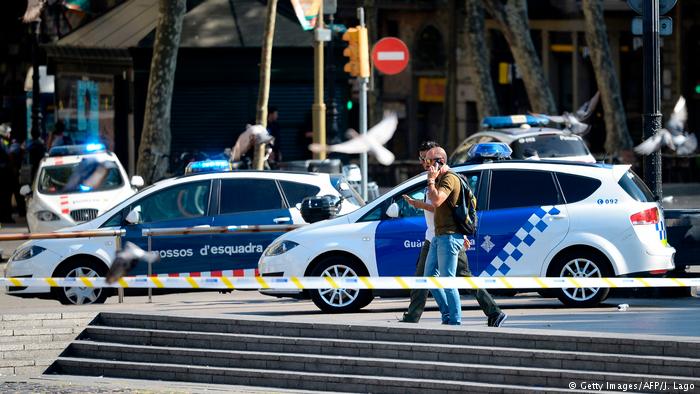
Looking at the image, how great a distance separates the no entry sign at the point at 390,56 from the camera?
23.5 m

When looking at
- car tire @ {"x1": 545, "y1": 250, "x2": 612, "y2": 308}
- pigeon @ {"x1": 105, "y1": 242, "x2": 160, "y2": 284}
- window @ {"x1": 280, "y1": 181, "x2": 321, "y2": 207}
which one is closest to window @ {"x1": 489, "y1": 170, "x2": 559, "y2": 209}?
car tire @ {"x1": 545, "y1": 250, "x2": 612, "y2": 308}

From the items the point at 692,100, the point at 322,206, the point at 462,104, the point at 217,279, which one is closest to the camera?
the point at 217,279

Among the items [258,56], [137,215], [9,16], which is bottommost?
[137,215]

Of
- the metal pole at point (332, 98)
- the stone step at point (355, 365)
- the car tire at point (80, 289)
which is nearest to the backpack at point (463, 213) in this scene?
the stone step at point (355, 365)

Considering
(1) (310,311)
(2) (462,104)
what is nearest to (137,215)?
(1) (310,311)

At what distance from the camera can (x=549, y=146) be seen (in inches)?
934

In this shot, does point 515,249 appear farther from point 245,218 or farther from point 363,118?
point 363,118

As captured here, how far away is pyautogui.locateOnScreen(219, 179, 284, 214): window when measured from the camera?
1686 centimetres

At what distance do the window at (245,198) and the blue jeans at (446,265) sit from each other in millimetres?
4424

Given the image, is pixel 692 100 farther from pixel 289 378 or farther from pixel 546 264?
pixel 289 378

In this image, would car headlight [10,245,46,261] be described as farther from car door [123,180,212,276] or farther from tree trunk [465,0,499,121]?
tree trunk [465,0,499,121]

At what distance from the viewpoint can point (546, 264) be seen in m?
14.7

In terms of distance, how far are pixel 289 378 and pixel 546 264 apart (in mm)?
3328

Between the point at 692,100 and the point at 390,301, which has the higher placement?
the point at 692,100
